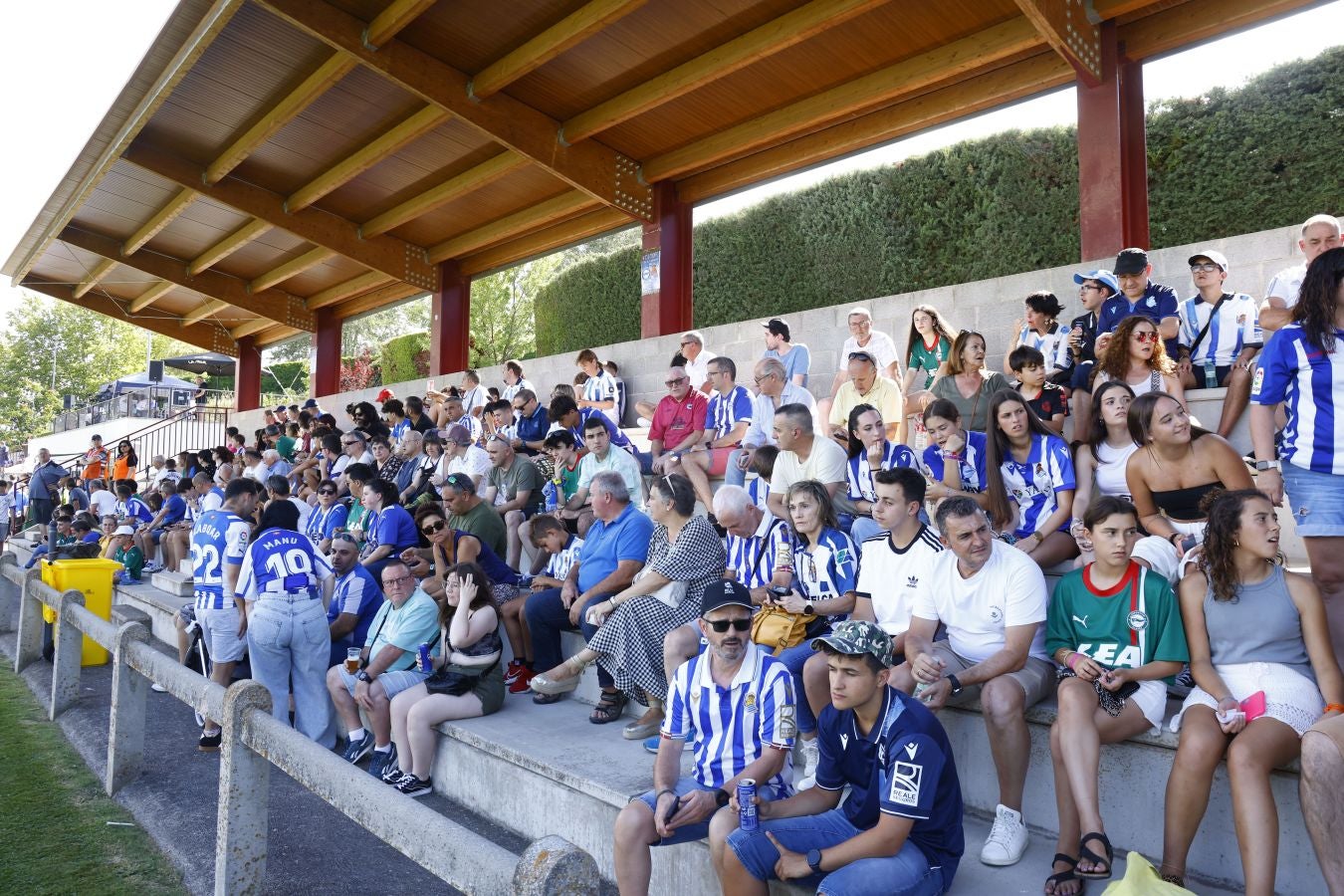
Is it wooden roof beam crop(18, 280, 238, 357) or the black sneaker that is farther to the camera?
wooden roof beam crop(18, 280, 238, 357)

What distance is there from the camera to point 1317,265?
3604 millimetres

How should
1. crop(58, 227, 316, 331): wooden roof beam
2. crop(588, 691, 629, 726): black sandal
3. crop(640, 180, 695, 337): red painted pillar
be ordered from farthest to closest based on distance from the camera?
crop(58, 227, 316, 331): wooden roof beam → crop(640, 180, 695, 337): red painted pillar → crop(588, 691, 629, 726): black sandal

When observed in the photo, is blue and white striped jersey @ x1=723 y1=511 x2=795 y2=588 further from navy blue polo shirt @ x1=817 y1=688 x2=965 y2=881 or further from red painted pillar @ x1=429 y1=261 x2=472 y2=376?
red painted pillar @ x1=429 y1=261 x2=472 y2=376

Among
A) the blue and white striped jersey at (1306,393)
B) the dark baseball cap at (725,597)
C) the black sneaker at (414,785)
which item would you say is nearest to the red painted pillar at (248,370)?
the black sneaker at (414,785)

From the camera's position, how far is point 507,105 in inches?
477

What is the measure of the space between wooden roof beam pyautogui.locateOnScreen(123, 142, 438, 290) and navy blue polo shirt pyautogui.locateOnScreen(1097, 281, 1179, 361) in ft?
44.9

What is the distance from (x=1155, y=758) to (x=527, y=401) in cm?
750

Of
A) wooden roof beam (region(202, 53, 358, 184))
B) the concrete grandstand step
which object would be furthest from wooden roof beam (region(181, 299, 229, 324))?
the concrete grandstand step

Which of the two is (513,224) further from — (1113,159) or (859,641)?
(859,641)

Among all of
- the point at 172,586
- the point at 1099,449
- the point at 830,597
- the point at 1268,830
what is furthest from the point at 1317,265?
the point at 172,586

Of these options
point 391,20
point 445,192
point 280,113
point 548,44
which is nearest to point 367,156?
point 280,113

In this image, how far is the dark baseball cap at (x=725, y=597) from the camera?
3725 mm

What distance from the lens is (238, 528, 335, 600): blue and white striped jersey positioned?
623cm

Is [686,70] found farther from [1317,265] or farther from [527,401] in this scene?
[1317,265]
